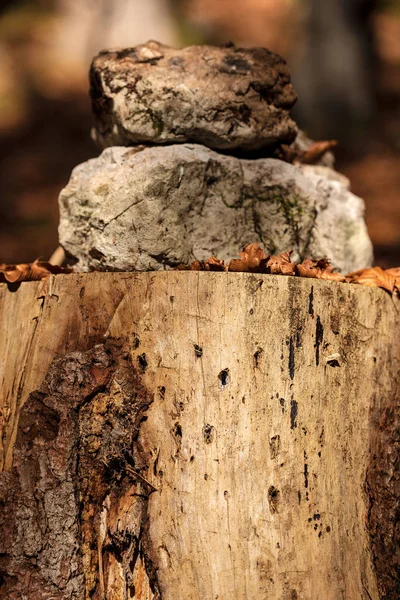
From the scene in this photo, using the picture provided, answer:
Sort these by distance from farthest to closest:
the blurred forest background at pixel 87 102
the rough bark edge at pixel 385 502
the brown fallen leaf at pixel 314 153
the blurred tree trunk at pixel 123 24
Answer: the blurred tree trunk at pixel 123 24 < the blurred forest background at pixel 87 102 < the brown fallen leaf at pixel 314 153 < the rough bark edge at pixel 385 502

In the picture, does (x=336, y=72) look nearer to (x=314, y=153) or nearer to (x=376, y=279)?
(x=314, y=153)

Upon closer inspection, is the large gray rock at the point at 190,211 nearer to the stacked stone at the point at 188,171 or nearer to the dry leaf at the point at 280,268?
the stacked stone at the point at 188,171

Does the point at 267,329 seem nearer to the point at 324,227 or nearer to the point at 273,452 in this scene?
the point at 273,452

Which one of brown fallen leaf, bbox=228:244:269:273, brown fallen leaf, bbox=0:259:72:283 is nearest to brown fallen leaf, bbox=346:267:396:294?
brown fallen leaf, bbox=228:244:269:273

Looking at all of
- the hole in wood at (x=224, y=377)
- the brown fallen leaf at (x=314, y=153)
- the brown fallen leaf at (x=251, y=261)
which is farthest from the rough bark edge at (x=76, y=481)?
the brown fallen leaf at (x=314, y=153)

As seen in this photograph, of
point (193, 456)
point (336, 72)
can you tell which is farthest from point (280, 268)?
point (336, 72)
